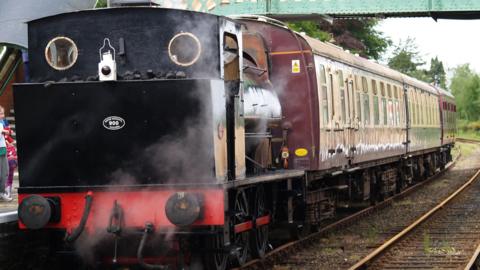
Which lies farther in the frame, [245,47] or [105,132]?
[245,47]

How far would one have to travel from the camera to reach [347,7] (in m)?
19.9

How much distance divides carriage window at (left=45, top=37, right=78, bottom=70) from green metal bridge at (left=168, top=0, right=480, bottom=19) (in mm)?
10660

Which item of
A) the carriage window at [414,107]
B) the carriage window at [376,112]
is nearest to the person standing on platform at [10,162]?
the carriage window at [376,112]

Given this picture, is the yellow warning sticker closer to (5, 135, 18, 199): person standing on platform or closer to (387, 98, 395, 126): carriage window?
(5, 135, 18, 199): person standing on platform

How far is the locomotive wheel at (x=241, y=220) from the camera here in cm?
867

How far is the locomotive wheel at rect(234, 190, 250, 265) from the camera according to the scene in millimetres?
8666

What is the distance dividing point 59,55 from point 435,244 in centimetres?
699

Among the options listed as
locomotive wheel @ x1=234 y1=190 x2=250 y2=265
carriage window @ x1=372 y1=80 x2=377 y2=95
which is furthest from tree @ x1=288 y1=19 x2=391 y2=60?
locomotive wheel @ x1=234 y1=190 x2=250 y2=265

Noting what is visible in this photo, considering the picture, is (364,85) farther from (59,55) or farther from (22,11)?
(59,55)

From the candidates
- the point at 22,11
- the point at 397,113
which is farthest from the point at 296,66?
the point at 397,113

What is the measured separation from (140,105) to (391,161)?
11.7 meters

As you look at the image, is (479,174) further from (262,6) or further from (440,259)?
(440,259)

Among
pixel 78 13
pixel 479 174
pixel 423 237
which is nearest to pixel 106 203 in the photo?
pixel 78 13

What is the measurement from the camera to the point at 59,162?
25.4 feet
